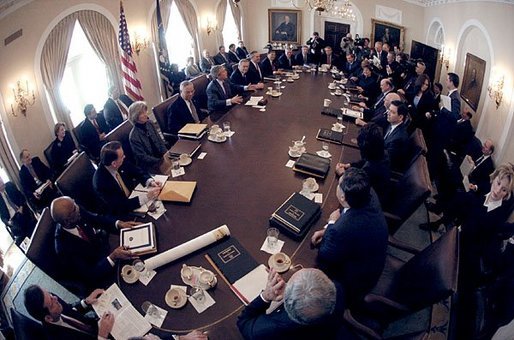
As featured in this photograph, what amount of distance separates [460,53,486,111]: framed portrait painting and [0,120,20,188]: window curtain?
8.45m

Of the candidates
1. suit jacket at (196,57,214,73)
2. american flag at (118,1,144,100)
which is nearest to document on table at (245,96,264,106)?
american flag at (118,1,144,100)

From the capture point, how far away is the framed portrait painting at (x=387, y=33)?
35.3ft

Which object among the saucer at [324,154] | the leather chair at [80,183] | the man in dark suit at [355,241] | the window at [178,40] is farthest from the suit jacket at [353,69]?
the leather chair at [80,183]

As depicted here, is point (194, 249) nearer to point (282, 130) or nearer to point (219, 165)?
point (219, 165)

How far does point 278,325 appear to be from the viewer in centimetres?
197

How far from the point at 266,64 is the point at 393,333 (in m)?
6.97

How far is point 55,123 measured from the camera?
6.55m

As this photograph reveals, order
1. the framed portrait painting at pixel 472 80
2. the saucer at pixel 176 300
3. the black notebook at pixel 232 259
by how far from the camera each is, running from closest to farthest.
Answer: the saucer at pixel 176 300, the black notebook at pixel 232 259, the framed portrait painting at pixel 472 80

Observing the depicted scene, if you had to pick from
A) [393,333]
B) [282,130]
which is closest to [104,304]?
[393,333]

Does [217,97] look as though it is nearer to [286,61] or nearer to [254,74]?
[254,74]

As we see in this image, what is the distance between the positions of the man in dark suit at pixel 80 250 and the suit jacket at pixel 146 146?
122 centimetres

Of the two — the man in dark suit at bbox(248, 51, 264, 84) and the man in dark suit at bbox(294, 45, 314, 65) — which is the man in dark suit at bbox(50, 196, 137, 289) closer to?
the man in dark suit at bbox(248, 51, 264, 84)

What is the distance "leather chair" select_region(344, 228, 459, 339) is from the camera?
243cm

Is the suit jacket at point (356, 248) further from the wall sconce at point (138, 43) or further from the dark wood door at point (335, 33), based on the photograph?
the dark wood door at point (335, 33)
